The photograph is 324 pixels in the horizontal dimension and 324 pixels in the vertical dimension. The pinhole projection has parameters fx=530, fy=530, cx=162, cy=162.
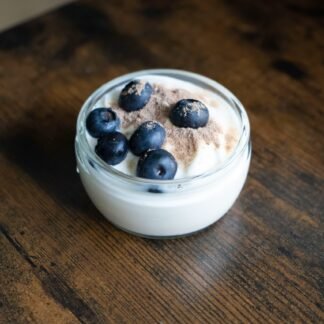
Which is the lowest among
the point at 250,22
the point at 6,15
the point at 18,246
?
the point at 6,15

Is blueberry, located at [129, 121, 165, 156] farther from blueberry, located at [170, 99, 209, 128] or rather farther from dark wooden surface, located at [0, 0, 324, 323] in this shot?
dark wooden surface, located at [0, 0, 324, 323]

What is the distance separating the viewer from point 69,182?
2.91 feet

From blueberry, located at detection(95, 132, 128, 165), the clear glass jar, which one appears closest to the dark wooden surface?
the clear glass jar

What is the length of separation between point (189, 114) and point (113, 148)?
119 mm

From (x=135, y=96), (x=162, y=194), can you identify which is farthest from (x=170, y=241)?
(x=135, y=96)

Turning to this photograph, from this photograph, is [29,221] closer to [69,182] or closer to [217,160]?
[69,182]

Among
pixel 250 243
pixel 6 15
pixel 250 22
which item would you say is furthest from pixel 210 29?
pixel 6 15

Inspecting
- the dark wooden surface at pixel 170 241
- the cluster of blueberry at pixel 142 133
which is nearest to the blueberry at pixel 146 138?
the cluster of blueberry at pixel 142 133

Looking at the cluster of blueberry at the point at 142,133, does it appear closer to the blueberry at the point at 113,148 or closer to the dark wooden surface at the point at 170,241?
the blueberry at the point at 113,148

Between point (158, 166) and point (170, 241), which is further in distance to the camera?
point (170, 241)

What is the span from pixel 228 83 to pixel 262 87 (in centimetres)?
7

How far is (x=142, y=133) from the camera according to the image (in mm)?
718

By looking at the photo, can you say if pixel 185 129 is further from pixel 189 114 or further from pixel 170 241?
pixel 170 241

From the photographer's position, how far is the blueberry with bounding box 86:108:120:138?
0.75 meters
